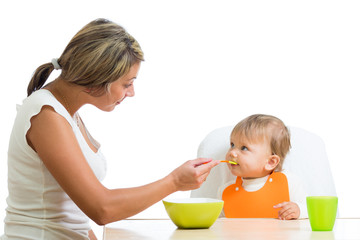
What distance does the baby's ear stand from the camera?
2275 mm

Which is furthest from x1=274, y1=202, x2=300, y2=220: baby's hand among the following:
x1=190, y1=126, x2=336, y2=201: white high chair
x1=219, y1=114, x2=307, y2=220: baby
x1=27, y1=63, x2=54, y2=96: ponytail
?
x1=27, y1=63, x2=54, y2=96: ponytail

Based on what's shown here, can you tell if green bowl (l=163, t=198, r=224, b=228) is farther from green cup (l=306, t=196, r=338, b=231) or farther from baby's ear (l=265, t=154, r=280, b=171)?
baby's ear (l=265, t=154, r=280, b=171)

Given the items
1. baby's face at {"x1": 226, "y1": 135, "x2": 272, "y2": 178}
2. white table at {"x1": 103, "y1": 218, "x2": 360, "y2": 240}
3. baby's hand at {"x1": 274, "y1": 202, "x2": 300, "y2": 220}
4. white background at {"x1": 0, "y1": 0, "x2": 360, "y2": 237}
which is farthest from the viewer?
white background at {"x1": 0, "y1": 0, "x2": 360, "y2": 237}

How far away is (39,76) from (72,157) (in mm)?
438

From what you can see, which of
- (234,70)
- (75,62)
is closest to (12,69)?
(234,70)

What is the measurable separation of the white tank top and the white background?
4.38 feet

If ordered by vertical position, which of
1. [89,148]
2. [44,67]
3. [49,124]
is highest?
[44,67]

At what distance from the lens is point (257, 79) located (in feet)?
10.6

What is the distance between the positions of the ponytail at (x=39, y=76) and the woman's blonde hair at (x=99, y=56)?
0.29 feet

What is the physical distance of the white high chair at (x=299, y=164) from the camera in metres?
2.36

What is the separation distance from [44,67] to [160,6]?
4.72ft

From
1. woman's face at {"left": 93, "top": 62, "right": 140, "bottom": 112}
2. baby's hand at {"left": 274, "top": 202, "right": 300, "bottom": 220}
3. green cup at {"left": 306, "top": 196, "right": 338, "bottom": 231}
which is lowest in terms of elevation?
baby's hand at {"left": 274, "top": 202, "right": 300, "bottom": 220}

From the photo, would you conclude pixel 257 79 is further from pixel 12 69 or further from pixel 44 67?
pixel 44 67

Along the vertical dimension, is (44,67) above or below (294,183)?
above
